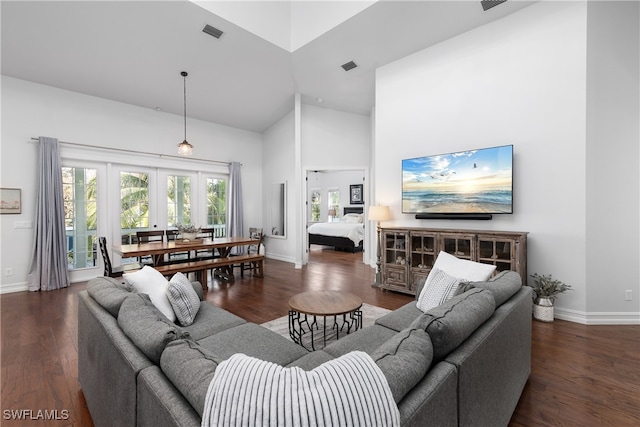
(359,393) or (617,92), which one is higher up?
(617,92)

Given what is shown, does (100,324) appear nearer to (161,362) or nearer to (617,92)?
(161,362)

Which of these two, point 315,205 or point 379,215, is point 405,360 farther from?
point 315,205

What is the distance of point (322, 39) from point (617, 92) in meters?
3.76

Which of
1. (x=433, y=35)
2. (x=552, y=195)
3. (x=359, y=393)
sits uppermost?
(x=433, y=35)

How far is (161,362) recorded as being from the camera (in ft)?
3.57

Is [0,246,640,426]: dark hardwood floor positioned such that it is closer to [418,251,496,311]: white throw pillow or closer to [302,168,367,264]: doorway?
[418,251,496,311]: white throw pillow

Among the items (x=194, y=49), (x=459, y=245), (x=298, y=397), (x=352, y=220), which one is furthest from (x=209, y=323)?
(x=352, y=220)

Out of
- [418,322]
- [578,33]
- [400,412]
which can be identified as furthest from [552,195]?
[400,412]

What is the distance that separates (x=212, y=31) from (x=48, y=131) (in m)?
3.24

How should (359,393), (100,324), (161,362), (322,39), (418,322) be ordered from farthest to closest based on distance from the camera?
(322,39) < (100,324) < (418,322) < (161,362) < (359,393)

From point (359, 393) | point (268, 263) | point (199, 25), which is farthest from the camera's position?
point (268, 263)

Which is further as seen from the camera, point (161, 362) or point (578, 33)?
point (578, 33)

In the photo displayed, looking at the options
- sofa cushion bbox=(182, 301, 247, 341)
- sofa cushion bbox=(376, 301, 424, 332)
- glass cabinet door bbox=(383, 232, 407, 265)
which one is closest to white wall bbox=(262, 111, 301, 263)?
glass cabinet door bbox=(383, 232, 407, 265)

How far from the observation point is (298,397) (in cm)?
75
